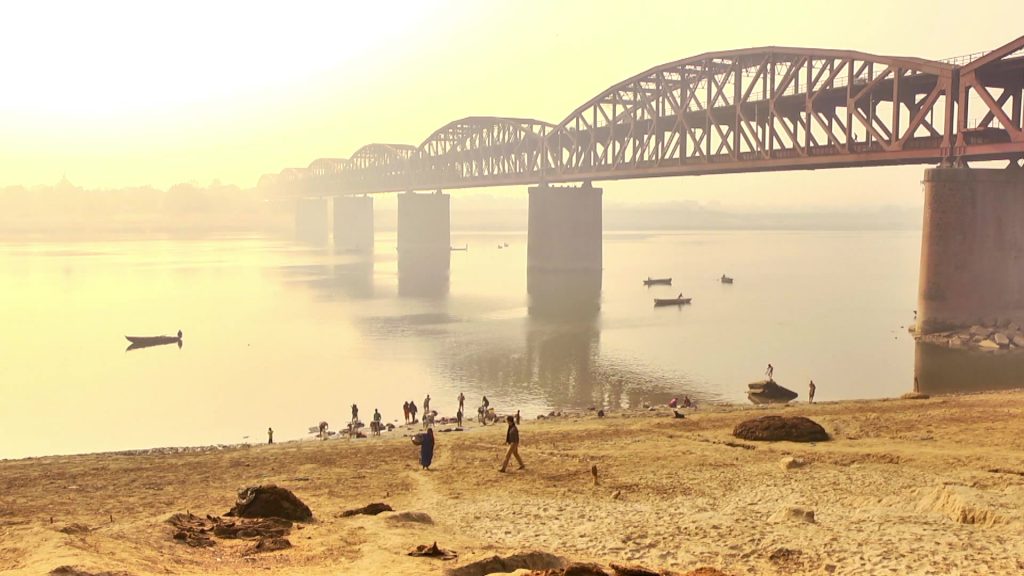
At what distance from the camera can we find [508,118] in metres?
160

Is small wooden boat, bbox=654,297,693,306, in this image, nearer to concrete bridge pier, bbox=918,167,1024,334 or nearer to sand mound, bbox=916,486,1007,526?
concrete bridge pier, bbox=918,167,1024,334

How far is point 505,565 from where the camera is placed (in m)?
12.2

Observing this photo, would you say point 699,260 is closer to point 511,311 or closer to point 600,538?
point 511,311

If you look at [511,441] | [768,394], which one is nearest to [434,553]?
[511,441]

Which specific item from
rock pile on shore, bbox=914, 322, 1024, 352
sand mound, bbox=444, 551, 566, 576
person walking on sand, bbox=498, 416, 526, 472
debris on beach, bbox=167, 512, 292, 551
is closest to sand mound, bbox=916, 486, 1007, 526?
sand mound, bbox=444, 551, 566, 576

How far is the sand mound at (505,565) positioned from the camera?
1201 centimetres

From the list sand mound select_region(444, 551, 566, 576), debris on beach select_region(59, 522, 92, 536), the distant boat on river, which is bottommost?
the distant boat on river

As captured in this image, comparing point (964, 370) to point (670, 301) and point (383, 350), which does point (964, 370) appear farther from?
point (670, 301)

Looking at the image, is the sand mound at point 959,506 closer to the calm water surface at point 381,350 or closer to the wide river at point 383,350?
the wide river at point 383,350

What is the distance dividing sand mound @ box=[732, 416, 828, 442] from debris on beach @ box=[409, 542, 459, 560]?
519 inches

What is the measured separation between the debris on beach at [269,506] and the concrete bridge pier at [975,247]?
180 feet

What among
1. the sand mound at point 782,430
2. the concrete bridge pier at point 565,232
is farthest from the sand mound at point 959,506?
the concrete bridge pier at point 565,232

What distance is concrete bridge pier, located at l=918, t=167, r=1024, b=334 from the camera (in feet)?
197

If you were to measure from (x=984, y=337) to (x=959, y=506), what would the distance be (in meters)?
46.5
